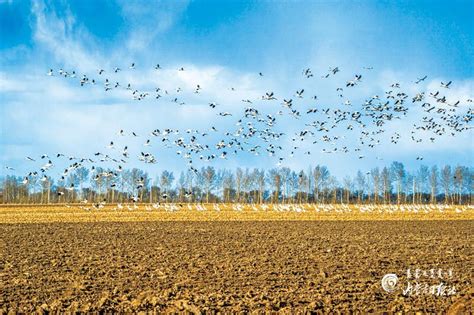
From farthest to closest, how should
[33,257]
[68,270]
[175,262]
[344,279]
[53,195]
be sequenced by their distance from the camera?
[53,195] → [33,257] → [175,262] → [68,270] → [344,279]

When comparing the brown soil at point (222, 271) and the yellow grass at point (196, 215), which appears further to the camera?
the yellow grass at point (196, 215)

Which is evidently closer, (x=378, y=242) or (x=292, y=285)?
(x=292, y=285)

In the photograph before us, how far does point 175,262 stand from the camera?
19.8m

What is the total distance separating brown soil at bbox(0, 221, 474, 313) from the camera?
12648 mm

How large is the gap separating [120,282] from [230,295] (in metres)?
4.05

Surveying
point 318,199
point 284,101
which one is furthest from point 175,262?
point 318,199

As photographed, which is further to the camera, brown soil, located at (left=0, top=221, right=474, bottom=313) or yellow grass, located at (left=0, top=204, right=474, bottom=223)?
yellow grass, located at (left=0, top=204, right=474, bottom=223)

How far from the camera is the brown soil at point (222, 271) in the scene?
12648 mm

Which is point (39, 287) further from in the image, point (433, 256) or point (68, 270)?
point (433, 256)

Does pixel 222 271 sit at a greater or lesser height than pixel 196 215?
lesser

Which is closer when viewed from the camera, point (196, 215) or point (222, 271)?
point (222, 271)

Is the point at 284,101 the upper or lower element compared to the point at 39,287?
upper

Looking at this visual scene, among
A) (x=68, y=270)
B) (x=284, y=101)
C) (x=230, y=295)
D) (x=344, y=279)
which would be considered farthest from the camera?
(x=284, y=101)

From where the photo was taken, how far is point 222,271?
17531 millimetres
